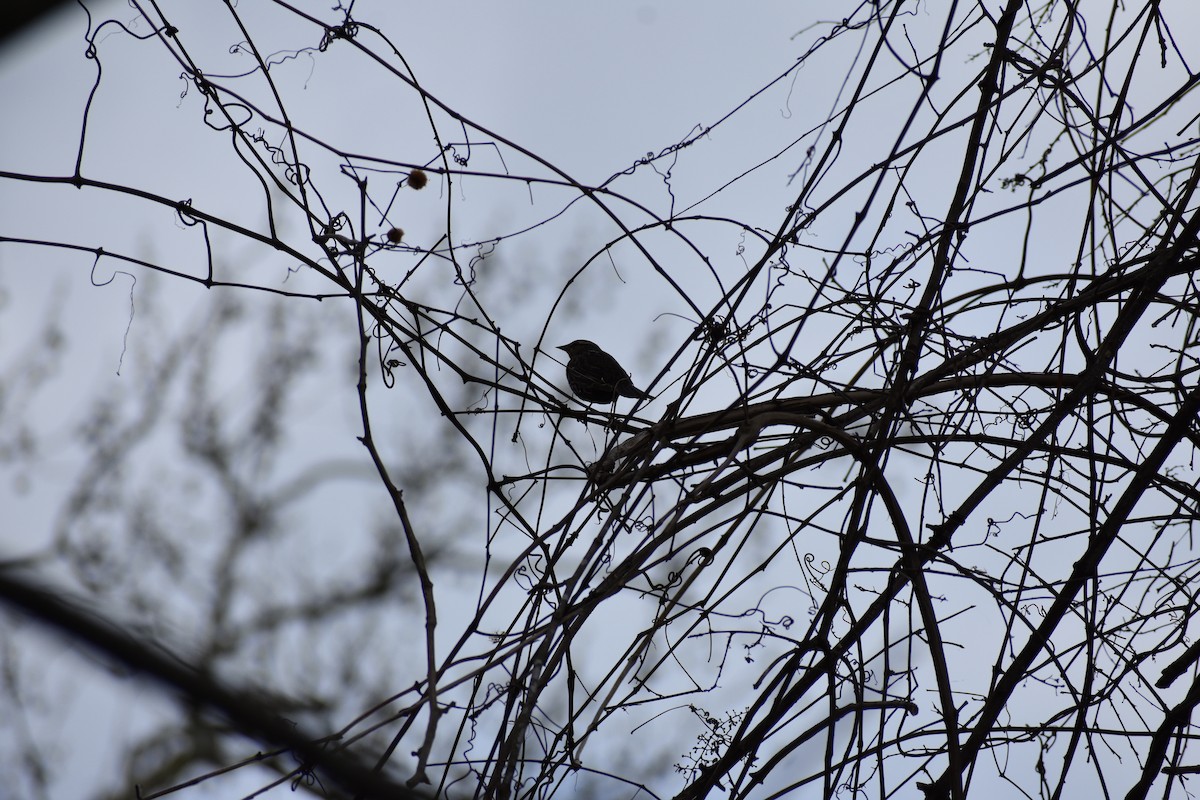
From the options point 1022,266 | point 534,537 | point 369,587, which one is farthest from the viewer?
point 369,587

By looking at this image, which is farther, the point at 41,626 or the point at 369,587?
the point at 369,587

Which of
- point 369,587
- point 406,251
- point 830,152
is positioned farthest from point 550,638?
point 369,587

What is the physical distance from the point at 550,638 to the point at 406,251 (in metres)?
0.80

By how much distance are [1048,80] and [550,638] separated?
1.47 metres

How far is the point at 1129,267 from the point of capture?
6.52 feet

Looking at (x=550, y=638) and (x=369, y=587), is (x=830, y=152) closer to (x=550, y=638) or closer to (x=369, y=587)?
(x=550, y=638)

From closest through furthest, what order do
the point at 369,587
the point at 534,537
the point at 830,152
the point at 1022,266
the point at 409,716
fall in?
the point at 409,716 < the point at 534,537 < the point at 830,152 < the point at 1022,266 < the point at 369,587

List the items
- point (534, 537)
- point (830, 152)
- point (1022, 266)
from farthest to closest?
point (1022, 266)
point (830, 152)
point (534, 537)

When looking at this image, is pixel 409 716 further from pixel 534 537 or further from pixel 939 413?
pixel 939 413

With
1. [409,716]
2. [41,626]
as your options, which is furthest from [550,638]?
[41,626]

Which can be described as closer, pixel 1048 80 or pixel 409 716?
pixel 409 716

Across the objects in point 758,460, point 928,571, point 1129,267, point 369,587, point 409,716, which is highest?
point 369,587

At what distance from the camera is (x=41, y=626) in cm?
42

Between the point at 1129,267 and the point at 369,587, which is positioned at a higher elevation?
the point at 369,587
